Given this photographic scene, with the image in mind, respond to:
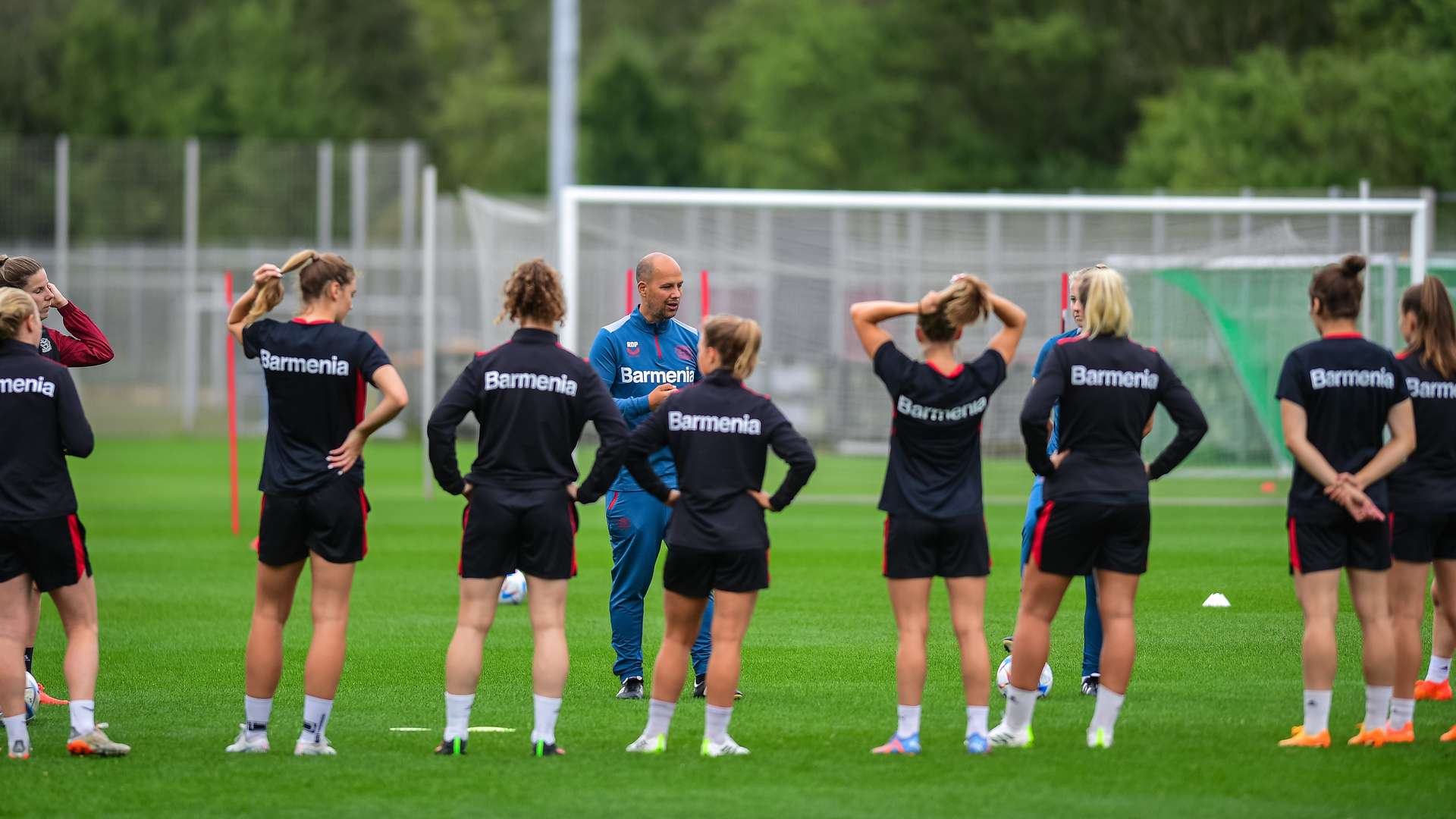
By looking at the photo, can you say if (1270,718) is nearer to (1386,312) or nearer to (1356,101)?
(1386,312)

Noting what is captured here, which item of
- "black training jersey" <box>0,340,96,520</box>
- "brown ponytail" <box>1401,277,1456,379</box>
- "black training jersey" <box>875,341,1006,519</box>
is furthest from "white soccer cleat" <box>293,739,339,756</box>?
"brown ponytail" <box>1401,277,1456,379</box>

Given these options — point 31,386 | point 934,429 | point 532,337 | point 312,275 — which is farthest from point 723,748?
point 31,386

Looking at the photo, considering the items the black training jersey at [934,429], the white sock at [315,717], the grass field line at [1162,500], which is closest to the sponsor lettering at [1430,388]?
the black training jersey at [934,429]

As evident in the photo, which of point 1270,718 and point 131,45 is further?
point 131,45

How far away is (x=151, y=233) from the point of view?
34250mm

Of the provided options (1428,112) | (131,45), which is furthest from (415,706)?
(131,45)

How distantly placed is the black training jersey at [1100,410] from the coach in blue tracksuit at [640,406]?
2123mm

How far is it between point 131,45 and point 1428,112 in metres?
35.7

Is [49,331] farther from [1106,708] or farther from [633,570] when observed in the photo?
[1106,708]

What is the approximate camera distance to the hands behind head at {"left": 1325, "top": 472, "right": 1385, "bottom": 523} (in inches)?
274

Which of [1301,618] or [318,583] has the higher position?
[318,583]

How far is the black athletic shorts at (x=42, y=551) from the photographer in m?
7.05

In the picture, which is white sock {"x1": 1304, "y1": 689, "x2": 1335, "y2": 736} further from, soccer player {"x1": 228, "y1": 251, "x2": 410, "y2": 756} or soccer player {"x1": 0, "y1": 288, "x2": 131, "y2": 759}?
soccer player {"x1": 0, "y1": 288, "x2": 131, "y2": 759}

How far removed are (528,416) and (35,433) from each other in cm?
197
